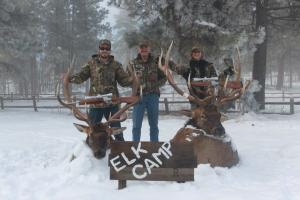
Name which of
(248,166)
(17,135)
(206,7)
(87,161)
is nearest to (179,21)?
(206,7)

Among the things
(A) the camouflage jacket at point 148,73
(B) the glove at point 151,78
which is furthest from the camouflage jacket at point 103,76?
(B) the glove at point 151,78

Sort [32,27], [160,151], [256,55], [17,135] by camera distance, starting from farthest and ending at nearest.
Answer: [32,27], [256,55], [17,135], [160,151]

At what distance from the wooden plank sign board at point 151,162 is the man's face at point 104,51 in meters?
1.56

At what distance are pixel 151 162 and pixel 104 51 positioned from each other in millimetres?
1895

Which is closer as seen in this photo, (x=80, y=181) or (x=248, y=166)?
(x=80, y=181)

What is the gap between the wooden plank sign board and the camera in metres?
5.71

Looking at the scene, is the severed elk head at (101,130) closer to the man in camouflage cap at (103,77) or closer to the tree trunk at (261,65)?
the man in camouflage cap at (103,77)

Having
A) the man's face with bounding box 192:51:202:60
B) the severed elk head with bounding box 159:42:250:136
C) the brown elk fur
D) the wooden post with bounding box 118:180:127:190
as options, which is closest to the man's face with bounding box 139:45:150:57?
the severed elk head with bounding box 159:42:250:136

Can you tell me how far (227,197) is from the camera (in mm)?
5297

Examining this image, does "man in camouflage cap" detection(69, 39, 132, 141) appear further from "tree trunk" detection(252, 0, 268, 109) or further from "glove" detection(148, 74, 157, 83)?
"tree trunk" detection(252, 0, 268, 109)

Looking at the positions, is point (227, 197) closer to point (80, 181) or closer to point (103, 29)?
point (80, 181)

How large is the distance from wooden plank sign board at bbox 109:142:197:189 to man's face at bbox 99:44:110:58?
1.56 m

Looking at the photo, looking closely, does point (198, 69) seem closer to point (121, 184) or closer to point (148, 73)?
point (148, 73)

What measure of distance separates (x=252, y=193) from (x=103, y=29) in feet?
104
